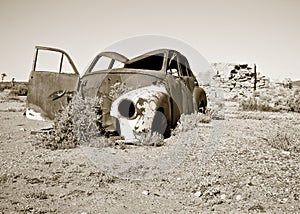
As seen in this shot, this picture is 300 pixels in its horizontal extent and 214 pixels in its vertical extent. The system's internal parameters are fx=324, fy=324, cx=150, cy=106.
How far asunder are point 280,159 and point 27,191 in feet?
11.0

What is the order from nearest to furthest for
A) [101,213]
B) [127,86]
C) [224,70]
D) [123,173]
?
[101,213] < [123,173] < [127,86] < [224,70]

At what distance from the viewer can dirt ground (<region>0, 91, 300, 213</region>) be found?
3076mm

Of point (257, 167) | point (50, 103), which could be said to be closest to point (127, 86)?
point (50, 103)

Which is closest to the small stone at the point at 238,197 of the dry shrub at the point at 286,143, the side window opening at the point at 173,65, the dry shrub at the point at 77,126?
the dry shrub at the point at 286,143

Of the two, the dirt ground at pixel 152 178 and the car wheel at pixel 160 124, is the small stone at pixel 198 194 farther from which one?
the car wheel at pixel 160 124

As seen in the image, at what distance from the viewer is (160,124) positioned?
5758 millimetres

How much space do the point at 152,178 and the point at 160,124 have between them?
196cm

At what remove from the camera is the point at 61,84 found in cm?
609

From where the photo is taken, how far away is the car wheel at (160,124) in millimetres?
5608

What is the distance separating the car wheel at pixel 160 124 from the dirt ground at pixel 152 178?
0.29m

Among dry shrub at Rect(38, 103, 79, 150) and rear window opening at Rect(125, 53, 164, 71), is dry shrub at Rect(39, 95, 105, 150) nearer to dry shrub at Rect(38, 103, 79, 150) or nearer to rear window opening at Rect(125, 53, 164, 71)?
dry shrub at Rect(38, 103, 79, 150)

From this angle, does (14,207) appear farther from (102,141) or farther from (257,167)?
(257,167)

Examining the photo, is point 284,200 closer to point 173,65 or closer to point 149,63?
point 173,65

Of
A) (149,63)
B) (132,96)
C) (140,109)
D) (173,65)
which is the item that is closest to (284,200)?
(140,109)
